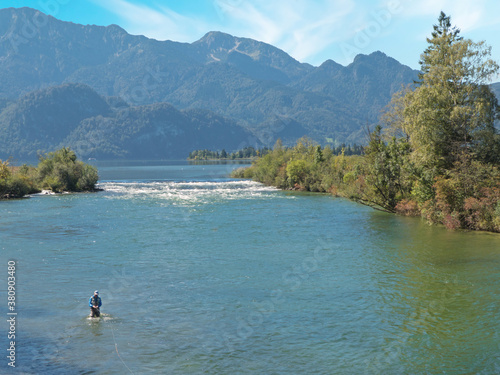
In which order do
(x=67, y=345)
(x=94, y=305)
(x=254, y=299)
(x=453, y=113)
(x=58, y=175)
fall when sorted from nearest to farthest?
(x=67, y=345) → (x=94, y=305) → (x=254, y=299) → (x=453, y=113) → (x=58, y=175)

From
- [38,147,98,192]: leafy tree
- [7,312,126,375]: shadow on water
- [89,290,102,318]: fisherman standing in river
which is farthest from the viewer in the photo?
[38,147,98,192]: leafy tree

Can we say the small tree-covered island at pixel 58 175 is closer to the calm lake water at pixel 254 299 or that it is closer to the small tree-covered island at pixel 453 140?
the calm lake water at pixel 254 299

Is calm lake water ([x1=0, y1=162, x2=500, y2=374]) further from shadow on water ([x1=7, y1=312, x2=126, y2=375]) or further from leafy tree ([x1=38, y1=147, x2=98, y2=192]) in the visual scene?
leafy tree ([x1=38, y1=147, x2=98, y2=192])

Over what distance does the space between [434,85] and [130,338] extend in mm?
53176

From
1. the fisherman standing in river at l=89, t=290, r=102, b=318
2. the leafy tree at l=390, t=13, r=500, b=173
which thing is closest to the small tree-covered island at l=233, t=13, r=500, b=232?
the leafy tree at l=390, t=13, r=500, b=173

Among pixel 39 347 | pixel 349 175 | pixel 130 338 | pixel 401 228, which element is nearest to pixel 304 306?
pixel 130 338

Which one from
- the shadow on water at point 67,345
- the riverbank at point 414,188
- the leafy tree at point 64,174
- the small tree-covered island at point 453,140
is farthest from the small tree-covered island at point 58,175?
the shadow on water at point 67,345

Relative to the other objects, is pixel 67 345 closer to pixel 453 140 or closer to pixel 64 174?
pixel 453 140

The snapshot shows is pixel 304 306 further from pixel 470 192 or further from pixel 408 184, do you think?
pixel 408 184

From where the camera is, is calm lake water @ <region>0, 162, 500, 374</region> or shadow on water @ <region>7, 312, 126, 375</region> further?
calm lake water @ <region>0, 162, 500, 374</region>

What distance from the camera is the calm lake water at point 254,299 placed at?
22312 millimetres

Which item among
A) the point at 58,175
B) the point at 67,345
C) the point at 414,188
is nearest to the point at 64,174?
the point at 58,175

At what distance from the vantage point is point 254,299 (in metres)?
31.4

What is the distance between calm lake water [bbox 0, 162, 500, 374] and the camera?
73.2ft
